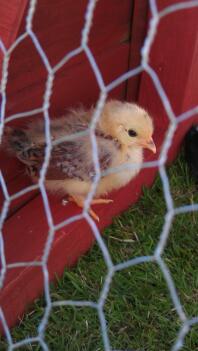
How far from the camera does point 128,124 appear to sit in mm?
1415

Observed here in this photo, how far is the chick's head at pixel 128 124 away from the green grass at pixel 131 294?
0.38 m

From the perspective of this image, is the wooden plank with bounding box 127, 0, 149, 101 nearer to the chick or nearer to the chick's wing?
the chick

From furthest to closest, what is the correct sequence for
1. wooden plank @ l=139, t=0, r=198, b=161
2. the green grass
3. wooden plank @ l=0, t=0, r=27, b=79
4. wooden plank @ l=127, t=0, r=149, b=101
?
wooden plank @ l=127, t=0, r=149, b=101, wooden plank @ l=139, t=0, r=198, b=161, the green grass, wooden plank @ l=0, t=0, r=27, b=79

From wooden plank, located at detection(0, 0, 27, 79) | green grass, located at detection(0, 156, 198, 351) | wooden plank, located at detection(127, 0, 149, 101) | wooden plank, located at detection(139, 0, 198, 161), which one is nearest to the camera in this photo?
wooden plank, located at detection(0, 0, 27, 79)

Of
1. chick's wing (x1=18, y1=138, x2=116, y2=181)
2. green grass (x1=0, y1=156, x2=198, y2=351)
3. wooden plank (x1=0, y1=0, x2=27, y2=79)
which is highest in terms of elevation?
wooden plank (x1=0, y1=0, x2=27, y2=79)

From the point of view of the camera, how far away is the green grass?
138cm

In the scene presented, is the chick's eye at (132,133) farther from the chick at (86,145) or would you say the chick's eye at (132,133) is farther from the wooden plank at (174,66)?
the wooden plank at (174,66)

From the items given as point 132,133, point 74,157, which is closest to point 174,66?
point 132,133

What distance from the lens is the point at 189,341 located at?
1.35m

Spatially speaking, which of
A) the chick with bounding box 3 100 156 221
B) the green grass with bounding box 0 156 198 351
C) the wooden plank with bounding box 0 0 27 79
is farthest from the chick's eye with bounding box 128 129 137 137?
the wooden plank with bounding box 0 0 27 79

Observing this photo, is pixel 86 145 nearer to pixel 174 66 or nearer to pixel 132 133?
pixel 132 133

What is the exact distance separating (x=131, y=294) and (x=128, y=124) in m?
0.52

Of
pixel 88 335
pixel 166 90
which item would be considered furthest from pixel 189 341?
pixel 166 90

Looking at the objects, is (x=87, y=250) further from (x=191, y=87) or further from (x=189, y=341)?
(x=191, y=87)
